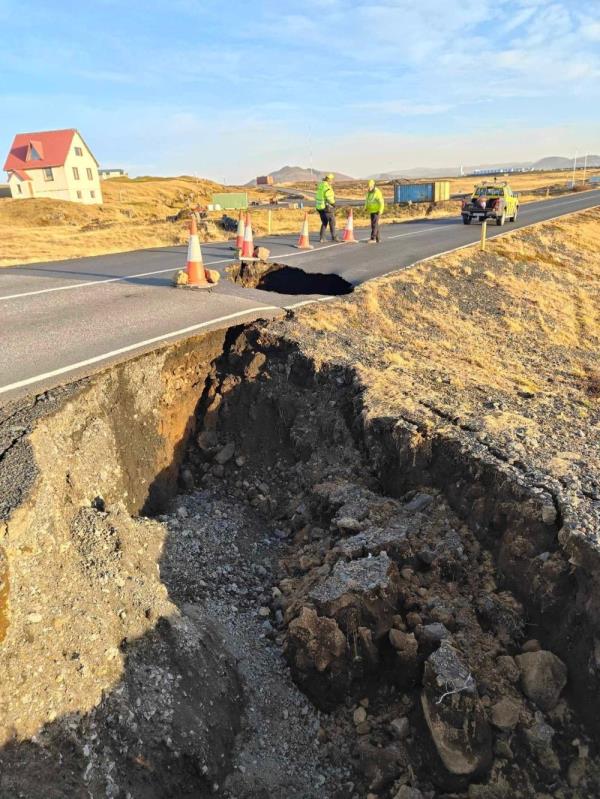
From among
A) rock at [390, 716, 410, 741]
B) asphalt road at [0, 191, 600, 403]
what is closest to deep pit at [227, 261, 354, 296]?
asphalt road at [0, 191, 600, 403]

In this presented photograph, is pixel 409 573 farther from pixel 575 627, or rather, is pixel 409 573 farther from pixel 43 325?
pixel 43 325

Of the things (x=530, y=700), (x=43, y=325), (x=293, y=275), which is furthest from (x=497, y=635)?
(x=293, y=275)

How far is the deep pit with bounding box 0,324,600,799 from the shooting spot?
A: 2949 mm

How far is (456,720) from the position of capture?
307cm

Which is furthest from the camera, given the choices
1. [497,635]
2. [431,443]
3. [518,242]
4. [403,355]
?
[518,242]

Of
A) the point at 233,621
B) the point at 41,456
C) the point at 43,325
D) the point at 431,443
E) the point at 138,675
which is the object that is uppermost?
the point at 43,325

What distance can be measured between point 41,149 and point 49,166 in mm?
2405

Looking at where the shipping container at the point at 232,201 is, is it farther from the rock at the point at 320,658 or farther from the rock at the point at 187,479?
the rock at the point at 320,658

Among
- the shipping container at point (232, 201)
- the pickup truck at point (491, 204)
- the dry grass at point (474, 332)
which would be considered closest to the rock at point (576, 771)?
the dry grass at point (474, 332)

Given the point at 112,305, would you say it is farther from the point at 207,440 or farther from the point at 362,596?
the point at 362,596

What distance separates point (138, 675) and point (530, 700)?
Answer: 228 cm

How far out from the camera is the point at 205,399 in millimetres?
Answer: 6168

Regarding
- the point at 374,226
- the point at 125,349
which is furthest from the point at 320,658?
the point at 374,226

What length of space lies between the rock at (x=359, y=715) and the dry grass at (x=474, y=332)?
8.05 ft
